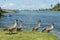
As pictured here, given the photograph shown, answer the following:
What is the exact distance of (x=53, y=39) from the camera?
23.4 metres

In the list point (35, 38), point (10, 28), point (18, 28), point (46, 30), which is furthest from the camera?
point (46, 30)

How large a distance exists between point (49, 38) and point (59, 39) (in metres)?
1.44

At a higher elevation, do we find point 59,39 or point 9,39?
point 9,39

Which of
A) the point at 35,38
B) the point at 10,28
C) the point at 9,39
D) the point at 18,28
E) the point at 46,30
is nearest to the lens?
the point at 9,39

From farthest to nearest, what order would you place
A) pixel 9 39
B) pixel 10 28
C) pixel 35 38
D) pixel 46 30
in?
pixel 46 30 < pixel 10 28 < pixel 35 38 < pixel 9 39

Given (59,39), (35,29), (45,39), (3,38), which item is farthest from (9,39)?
(35,29)

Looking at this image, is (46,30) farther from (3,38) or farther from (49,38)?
(3,38)

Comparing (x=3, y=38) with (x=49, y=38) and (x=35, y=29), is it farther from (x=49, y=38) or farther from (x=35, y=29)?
(x=35, y=29)

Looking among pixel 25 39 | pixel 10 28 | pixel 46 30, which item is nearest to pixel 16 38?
pixel 25 39

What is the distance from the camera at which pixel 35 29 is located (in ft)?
92.5

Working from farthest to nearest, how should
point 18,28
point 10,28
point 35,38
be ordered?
1. point 18,28
2. point 10,28
3. point 35,38

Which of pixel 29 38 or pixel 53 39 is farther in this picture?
pixel 53 39

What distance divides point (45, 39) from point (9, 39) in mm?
3825

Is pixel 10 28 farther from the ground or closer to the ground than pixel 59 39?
farther from the ground
